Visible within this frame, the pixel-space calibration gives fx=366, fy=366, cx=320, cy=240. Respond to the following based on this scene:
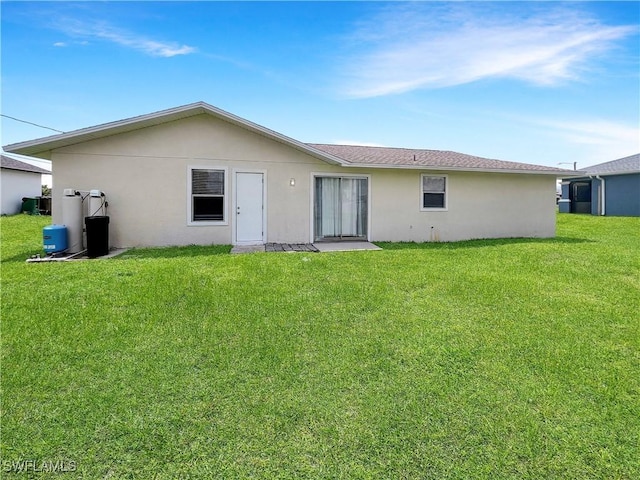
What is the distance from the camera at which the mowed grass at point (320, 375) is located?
2.51 meters

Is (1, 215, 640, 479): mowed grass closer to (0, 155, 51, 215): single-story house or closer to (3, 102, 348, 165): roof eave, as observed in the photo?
(3, 102, 348, 165): roof eave

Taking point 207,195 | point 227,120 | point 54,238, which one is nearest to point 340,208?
point 207,195

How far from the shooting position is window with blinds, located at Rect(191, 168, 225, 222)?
33.1 ft

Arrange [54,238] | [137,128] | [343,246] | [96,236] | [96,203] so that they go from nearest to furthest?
[54,238], [96,236], [96,203], [137,128], [343,246]

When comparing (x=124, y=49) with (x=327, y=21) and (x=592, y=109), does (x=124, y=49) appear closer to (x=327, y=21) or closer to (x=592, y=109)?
(x=327, y=21)

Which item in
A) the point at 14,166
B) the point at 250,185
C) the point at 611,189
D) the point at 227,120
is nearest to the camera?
the point at 227,120

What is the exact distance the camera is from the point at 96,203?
925cm

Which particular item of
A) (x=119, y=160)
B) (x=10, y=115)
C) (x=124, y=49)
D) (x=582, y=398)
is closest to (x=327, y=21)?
(x=119, y=160)

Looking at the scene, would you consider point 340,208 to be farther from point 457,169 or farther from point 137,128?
point 137,128

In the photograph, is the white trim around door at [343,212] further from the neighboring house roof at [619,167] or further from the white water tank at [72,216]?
the neighboring house roof at [619,167]

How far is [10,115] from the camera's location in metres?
17.7

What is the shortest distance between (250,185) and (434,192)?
19.5 feet

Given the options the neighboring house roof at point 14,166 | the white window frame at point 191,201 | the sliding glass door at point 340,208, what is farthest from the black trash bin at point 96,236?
the neighboring house roof at point 14,166

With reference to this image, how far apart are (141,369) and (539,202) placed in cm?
1376
